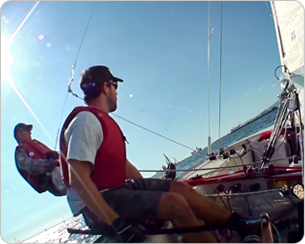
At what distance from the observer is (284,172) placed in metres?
1.58

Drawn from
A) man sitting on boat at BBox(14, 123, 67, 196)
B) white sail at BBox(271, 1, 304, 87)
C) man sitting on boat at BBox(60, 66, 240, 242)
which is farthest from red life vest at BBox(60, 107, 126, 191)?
white sail at BBox(271, 1, 304, 87)

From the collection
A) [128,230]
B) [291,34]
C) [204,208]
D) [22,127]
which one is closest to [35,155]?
[22,127]

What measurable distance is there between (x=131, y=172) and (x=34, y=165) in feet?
→ 2.07

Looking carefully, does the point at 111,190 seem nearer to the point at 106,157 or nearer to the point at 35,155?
the point at 106,157

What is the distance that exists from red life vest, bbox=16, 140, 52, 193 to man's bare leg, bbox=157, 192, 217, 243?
2.79ft

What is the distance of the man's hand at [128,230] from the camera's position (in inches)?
39.6

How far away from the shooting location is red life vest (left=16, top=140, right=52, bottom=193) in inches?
59.0

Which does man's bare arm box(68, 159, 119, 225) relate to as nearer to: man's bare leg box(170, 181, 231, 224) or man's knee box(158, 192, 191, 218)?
man's knee box(158, 192, 191, 218)

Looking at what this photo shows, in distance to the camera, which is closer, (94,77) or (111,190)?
(111,190)

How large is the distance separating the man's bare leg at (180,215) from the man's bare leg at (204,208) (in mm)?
57

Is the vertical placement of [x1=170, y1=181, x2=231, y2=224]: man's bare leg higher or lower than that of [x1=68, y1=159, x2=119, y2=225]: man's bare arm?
lower

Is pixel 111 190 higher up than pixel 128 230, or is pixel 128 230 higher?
pixel 111 190

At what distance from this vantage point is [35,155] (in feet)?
5.03

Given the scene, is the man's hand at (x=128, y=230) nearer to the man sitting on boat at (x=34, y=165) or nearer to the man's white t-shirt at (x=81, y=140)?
the man's white t-shirt at (x=81, y=140)
